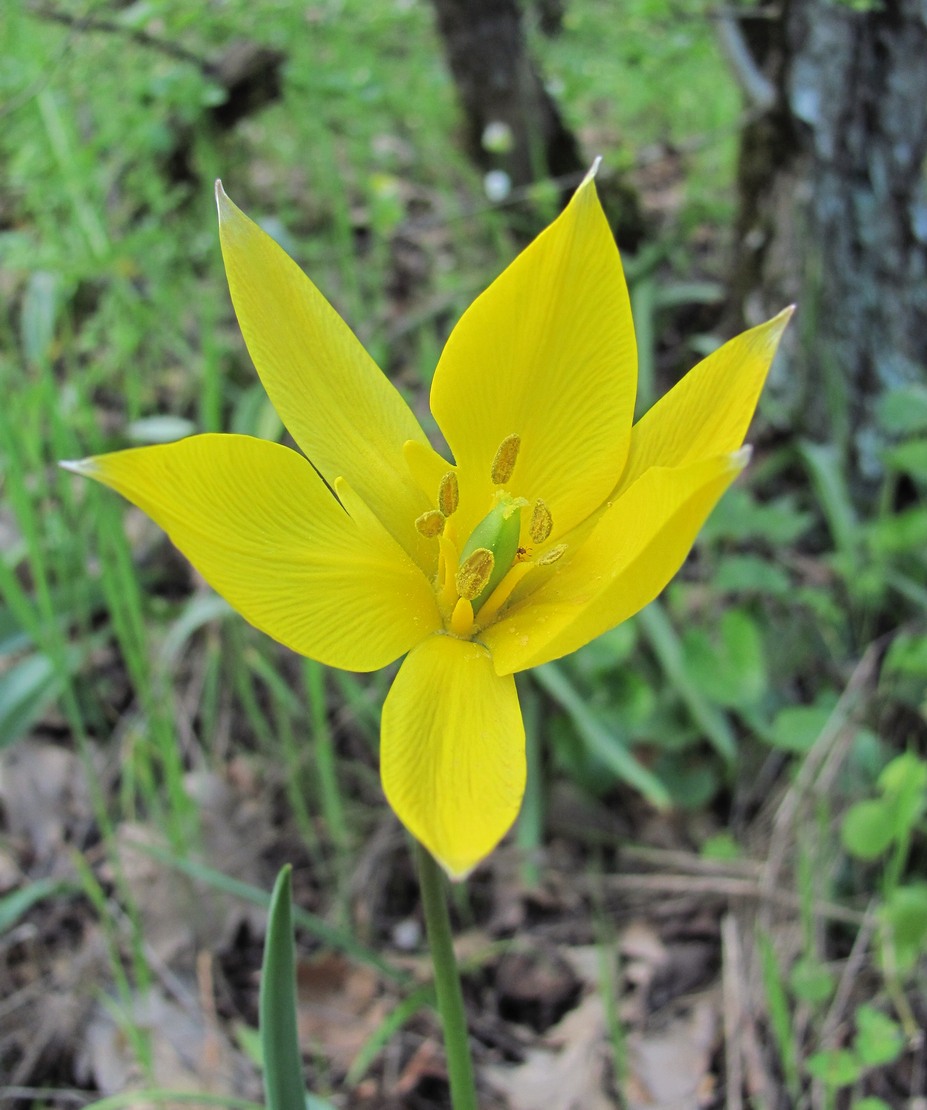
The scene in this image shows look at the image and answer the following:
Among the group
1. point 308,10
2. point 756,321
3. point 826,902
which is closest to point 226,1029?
point 826,902

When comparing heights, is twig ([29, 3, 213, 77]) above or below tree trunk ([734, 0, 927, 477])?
above

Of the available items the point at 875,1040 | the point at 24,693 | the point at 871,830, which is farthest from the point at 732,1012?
the point at 24,693

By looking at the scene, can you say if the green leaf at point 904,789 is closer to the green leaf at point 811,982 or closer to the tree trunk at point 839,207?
the green leaf at point 811,982

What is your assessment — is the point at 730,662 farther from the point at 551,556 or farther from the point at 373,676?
the point at 551,556

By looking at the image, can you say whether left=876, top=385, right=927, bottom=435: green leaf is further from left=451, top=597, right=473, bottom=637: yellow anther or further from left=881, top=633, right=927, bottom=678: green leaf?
left=451, top=597, right=473, bottom=637: yellow anther

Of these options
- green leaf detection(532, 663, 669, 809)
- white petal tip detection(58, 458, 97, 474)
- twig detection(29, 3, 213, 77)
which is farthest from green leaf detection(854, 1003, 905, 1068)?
twig detection(29, 3, 213, 77)

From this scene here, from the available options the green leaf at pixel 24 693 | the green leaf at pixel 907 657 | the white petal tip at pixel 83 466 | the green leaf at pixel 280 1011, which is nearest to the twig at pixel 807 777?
the green leaf at pixel 907 657

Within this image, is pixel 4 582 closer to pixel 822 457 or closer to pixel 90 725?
pixel 90 725
